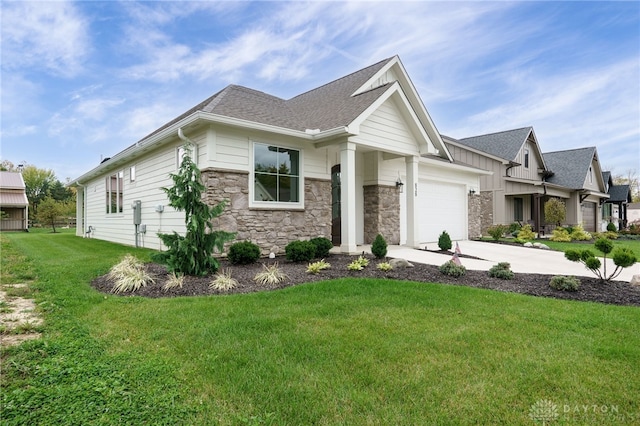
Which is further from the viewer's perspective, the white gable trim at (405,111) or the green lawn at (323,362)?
the white gable trim at (405,111)

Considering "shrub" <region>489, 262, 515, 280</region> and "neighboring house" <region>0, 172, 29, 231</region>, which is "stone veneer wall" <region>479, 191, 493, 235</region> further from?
A: "neighboring house" <region>0, 172, 29, 231</region>

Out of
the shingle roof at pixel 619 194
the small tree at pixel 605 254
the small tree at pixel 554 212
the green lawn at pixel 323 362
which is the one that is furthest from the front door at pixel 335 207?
the shingle roof at pixel 619 194

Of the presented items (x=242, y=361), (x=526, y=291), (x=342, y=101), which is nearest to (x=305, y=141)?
(x=342, y=101)

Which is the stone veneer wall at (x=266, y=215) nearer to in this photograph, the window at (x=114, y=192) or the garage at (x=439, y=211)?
the garage at (x=439, y=211)

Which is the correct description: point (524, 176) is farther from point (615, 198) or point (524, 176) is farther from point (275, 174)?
point (275, 174)

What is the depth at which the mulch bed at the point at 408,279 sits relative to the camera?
5449 millimetres

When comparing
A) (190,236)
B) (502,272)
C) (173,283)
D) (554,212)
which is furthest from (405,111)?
(554,212)

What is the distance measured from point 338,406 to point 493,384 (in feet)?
4.11

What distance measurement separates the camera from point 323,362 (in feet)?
9.88

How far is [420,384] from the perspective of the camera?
2.66 m

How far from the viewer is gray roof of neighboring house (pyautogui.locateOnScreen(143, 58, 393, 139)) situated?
9148mm

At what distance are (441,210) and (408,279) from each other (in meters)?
8.52

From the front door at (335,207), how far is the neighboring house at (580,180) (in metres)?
19.9

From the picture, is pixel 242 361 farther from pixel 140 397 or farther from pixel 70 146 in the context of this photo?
pixel 70 146
